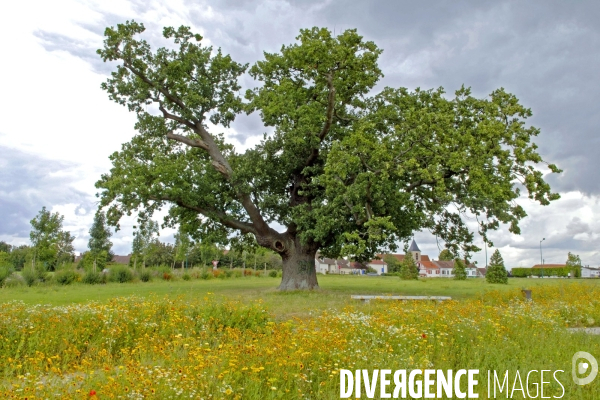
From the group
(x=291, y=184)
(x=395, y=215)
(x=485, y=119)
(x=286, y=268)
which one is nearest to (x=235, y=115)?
(x=291, y=184)

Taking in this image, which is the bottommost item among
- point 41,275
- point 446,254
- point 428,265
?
point 428,265

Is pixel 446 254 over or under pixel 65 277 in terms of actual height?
over

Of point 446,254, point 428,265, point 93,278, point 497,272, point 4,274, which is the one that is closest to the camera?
point 446,254

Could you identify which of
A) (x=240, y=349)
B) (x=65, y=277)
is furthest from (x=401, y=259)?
(x=240, y=349)

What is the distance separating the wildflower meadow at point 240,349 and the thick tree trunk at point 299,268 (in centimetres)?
1260

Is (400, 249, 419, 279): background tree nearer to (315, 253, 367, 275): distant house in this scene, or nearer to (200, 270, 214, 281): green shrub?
(200, 270, 214, 281): green shrub

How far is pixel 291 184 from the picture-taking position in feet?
83.6

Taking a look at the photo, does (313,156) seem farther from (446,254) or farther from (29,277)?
(29,277)

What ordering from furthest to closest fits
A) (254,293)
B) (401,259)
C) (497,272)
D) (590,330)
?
1. (401,259)
2. (497,272)
3. (254,293)
4. (590,330)

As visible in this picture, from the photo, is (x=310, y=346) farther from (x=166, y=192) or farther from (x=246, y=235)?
(x=246, y=235)

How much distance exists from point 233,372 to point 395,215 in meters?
16.6

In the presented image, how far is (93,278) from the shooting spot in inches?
1389

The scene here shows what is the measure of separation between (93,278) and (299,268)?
63.9ft

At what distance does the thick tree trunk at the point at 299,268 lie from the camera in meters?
24.2
